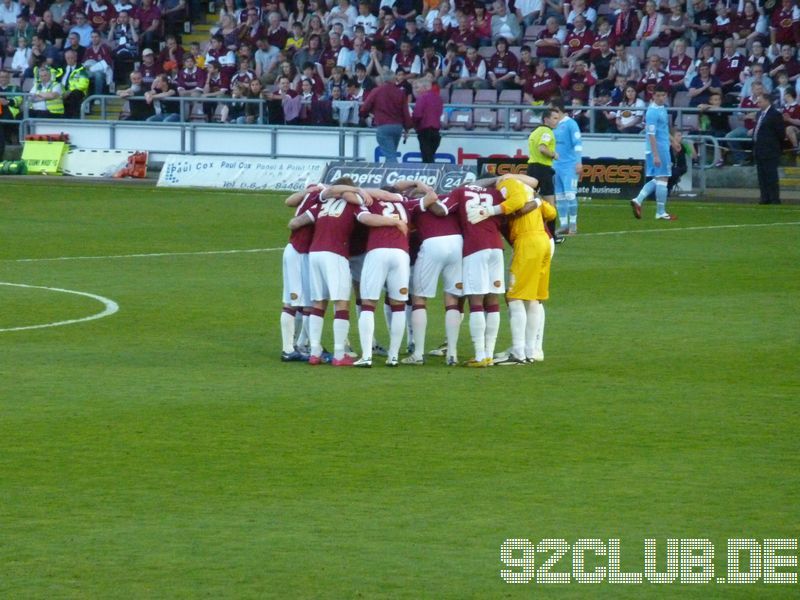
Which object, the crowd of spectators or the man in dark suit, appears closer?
the man in dark suit

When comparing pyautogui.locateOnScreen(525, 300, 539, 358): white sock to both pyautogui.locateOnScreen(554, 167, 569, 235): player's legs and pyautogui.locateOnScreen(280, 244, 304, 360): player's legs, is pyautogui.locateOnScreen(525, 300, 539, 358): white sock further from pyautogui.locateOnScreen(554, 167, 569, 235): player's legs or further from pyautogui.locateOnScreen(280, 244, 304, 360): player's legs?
pyautogui.locateOnScreen(554, 167, 569, 235): player's legs

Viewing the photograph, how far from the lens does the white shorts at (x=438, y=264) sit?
1246cm

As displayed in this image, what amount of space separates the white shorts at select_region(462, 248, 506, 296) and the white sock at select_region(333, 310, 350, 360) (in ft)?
3.18

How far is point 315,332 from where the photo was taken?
1270 cm

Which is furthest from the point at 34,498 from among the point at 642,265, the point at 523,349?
the point at 642,265

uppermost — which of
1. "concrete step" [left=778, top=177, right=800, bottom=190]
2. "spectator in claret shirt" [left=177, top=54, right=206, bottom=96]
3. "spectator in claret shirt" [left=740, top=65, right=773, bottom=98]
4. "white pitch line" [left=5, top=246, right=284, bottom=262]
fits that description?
"spectator in claret shirt" [left=740, top=65, right=773, bottom=98]

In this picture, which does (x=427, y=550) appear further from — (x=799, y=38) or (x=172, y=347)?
(x=799, y=38)

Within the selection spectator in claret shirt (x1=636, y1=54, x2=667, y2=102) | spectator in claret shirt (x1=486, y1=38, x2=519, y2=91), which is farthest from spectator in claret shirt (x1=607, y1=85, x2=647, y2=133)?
spectator in claret shirt (x1=486, y1=38, x2=519, y2=91)

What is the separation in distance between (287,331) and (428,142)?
1765 cm

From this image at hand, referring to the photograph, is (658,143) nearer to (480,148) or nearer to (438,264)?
(480,148)

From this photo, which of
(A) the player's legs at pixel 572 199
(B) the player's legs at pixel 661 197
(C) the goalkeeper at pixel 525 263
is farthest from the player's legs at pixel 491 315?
(B) the player's legs at pixel 661 197

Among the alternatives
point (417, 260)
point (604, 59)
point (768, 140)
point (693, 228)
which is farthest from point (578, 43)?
point (417, 260)

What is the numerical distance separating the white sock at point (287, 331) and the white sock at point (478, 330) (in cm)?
146

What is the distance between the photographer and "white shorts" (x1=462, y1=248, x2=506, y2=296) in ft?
40.9
